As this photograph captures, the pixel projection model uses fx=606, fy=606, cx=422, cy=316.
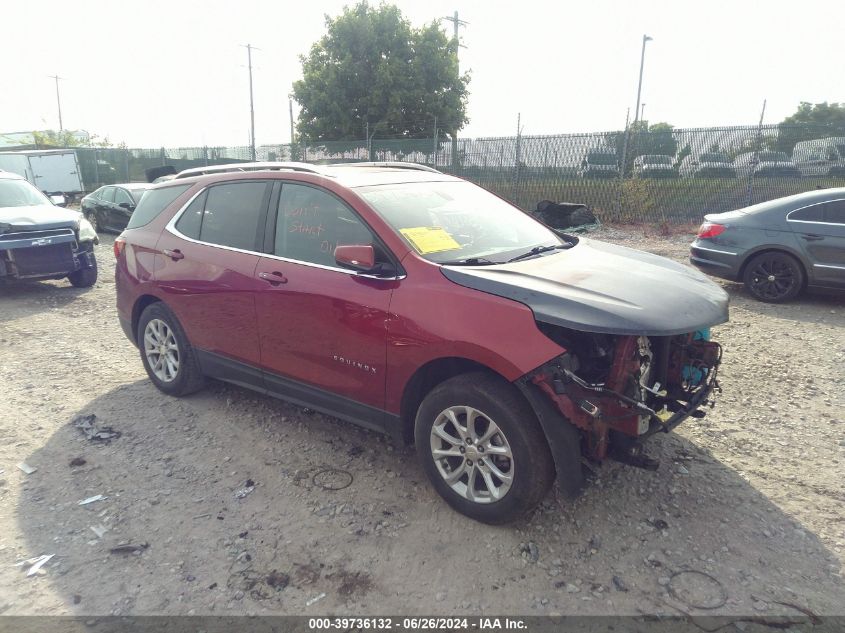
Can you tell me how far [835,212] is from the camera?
7.32 meters

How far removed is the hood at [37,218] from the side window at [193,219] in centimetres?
502

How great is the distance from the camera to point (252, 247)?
413cm

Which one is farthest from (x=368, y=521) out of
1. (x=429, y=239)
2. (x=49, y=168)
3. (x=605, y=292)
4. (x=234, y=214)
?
(x=49, y=168)

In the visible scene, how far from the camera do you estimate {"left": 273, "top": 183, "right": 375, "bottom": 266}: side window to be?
3629 millimetres

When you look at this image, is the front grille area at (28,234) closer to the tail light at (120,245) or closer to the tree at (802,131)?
the tail light at (120,245)

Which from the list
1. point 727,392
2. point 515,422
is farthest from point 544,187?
point 515,422

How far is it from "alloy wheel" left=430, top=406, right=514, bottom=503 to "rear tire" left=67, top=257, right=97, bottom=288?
7.84 metres

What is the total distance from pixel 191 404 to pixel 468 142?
14.4 m

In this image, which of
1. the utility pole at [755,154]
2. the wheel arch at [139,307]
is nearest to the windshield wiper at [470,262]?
the wheel arch at [139,307]

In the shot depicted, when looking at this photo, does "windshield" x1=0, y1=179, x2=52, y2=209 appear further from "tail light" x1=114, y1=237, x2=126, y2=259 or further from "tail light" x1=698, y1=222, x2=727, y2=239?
"tail light" x1=698, y1=222, x2=727, y2=239

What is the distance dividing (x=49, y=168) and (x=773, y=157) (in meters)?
26.3

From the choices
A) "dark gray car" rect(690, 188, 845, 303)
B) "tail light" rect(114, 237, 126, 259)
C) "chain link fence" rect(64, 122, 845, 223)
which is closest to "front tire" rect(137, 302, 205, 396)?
"tail light" rect(114, 237, 126, 259)

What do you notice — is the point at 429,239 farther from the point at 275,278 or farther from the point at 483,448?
the point at 483,448

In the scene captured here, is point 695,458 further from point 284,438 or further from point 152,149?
point 152,149
